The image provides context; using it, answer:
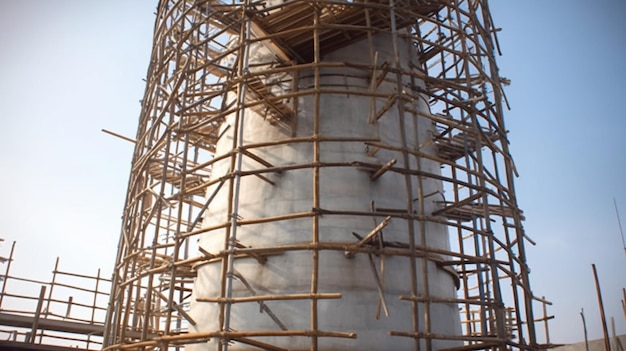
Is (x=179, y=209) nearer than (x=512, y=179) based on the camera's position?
Yes

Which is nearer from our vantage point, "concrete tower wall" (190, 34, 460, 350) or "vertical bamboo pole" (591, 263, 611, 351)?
"concrete tower wall" (190, 34, 460, 350)

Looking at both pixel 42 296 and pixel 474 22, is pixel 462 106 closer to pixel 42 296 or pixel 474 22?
pixel 474 22

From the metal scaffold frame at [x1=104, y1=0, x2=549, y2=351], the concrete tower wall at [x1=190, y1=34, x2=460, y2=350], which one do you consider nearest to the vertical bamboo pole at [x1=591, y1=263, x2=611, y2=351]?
the metal scaffold frame at [x1=104, y1=0, x2=549, y2=351]

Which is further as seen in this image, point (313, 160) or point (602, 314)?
point (602, 314)

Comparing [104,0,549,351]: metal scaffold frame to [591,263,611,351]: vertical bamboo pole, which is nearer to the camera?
[104,0,549,351]: metal scaffold frame

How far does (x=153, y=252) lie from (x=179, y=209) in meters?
1.48

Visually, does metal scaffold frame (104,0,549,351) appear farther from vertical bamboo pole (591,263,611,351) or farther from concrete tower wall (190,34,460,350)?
vertical bamboo pole (591,263,611,351)

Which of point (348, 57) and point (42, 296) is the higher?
point (348, 57)

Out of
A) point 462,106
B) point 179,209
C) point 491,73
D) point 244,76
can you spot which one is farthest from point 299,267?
point 491,73

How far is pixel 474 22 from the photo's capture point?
16.7 metres

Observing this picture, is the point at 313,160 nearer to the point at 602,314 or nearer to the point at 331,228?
the point at 331,228

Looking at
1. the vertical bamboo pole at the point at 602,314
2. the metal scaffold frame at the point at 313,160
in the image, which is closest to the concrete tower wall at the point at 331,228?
the metal scaffold frame at the point at 313,160

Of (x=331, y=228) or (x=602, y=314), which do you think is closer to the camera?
(x=331, y=228)

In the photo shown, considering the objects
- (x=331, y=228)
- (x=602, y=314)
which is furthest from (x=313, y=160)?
(x=602, y=314)
